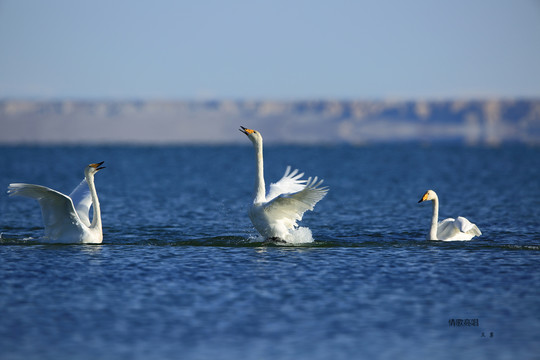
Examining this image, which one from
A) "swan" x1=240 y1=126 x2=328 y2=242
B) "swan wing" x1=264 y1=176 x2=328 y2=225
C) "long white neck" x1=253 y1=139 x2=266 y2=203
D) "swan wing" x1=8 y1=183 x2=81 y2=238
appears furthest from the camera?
"long white neck" x1=253 y1=139 x2=266 y2=203

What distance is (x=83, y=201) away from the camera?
18.1 meters

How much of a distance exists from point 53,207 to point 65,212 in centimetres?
28

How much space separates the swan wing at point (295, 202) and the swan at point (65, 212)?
375cm

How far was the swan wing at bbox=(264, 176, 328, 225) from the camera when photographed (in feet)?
51.8

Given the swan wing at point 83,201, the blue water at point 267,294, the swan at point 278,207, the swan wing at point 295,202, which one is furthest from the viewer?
the swan wing at point 83,201

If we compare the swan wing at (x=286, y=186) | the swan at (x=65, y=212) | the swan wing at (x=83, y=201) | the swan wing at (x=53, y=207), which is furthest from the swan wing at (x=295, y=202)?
the swan wing at (x=83, y=201)

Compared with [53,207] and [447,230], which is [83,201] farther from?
[447,230]

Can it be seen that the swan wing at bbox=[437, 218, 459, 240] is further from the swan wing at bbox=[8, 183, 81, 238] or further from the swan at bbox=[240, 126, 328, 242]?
the swan wing at bbox=[8, 183, 81, 238]

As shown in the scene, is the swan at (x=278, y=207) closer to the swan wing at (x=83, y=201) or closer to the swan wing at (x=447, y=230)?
the swan wing at (x=447, y=230)

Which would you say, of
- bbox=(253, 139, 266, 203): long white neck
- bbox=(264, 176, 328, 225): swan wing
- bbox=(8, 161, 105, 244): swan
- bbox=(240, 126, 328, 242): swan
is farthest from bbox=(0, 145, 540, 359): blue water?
bbox=(253, 139, 266, 203): long white neck

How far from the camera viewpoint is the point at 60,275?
13.9 metres

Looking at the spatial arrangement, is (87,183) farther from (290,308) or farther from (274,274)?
(290,308)

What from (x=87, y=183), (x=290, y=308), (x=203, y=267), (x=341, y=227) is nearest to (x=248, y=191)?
(x=341, y=227)

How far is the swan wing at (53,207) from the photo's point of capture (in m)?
15.4
